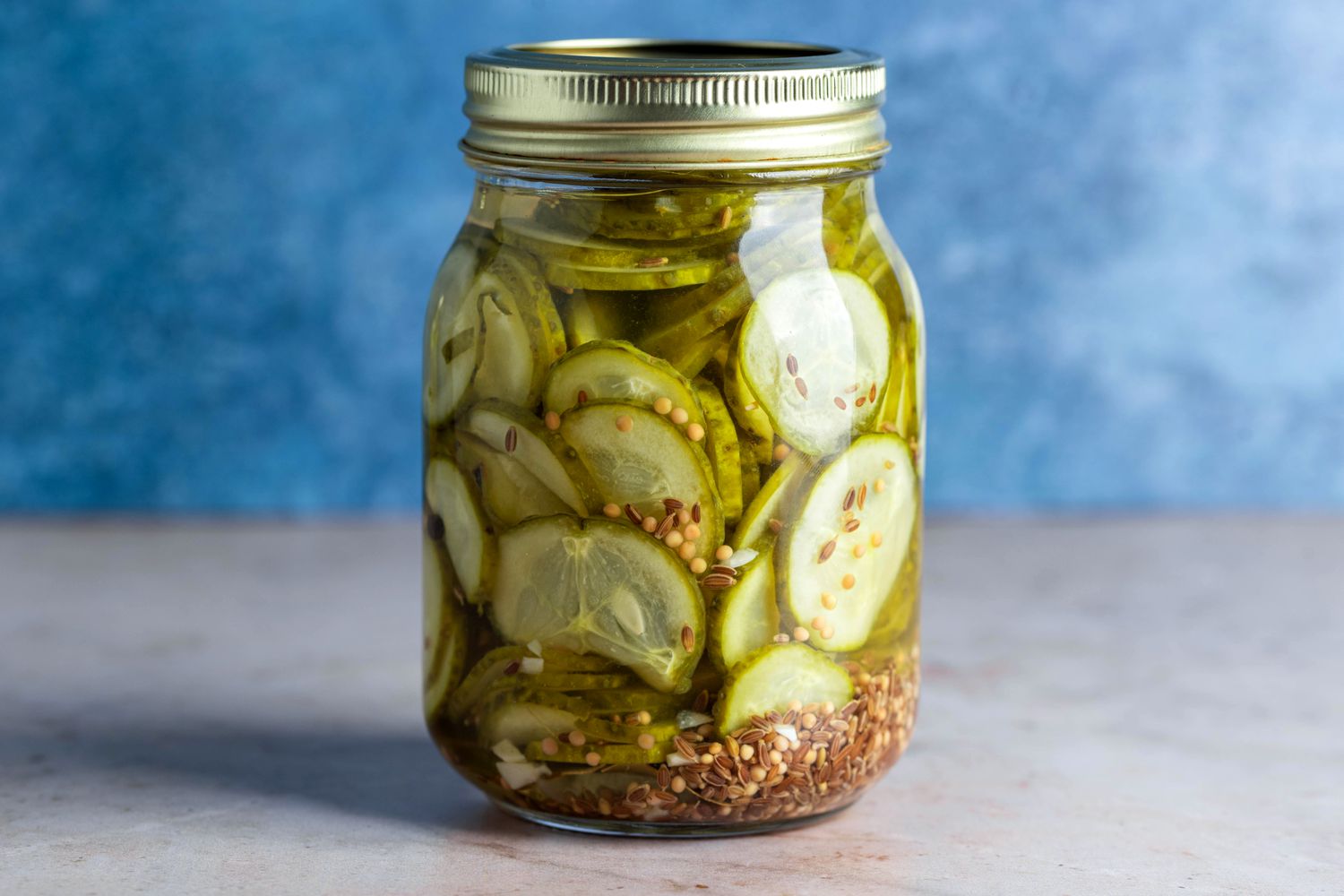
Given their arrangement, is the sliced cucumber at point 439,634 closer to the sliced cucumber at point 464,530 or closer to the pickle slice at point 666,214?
the sliced cucumber at point 464,530

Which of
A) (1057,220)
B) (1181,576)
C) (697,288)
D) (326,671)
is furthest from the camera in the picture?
(1057,220)

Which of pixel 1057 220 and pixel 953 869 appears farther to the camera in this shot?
pixel 1057 220

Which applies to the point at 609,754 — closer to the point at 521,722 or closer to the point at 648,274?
the point at 521,722

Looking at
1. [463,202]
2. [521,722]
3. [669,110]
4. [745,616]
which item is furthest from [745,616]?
[463,202]

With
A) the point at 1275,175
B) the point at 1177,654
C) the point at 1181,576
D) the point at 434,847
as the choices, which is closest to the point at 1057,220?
the point at 1275,175

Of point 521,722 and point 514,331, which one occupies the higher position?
point 514,331

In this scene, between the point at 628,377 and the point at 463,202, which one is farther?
the point at 463,202

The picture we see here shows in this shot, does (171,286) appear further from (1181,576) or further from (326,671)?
(1181,576)
